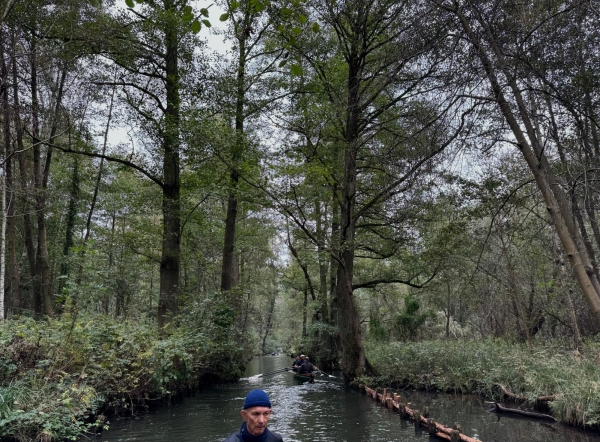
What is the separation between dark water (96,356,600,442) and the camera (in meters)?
8.36

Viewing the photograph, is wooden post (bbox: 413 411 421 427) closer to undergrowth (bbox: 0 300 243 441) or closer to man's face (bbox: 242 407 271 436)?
undergrowth (bbox: 0 300 243 441)

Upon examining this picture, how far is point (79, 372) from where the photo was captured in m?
8.88

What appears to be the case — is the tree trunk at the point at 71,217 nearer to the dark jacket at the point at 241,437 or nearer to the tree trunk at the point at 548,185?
the tree trunk at the point at 548,185

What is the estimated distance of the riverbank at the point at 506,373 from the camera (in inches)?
326

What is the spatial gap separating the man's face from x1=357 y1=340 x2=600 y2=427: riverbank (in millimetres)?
7760

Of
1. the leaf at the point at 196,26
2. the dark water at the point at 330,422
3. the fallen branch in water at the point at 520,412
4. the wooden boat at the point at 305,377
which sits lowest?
the wooden boat at the point at 305,377

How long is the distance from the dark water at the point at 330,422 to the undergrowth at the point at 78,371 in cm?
73

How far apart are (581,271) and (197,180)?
13.6 meters

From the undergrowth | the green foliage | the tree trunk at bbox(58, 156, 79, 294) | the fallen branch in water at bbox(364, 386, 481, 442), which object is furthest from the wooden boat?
the tree trunk at bbox(58, 156, 79, 294)

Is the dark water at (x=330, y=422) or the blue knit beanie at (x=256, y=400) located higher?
the blue knit beanie at (x=256, y=400)

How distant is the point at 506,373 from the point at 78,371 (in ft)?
36.1

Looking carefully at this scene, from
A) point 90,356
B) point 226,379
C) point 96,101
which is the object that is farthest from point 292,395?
point 96,101

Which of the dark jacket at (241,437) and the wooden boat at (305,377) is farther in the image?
the wooden boat at (305,377)

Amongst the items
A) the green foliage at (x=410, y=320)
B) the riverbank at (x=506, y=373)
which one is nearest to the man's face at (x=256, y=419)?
the riverbank at (x=506, y=373)
